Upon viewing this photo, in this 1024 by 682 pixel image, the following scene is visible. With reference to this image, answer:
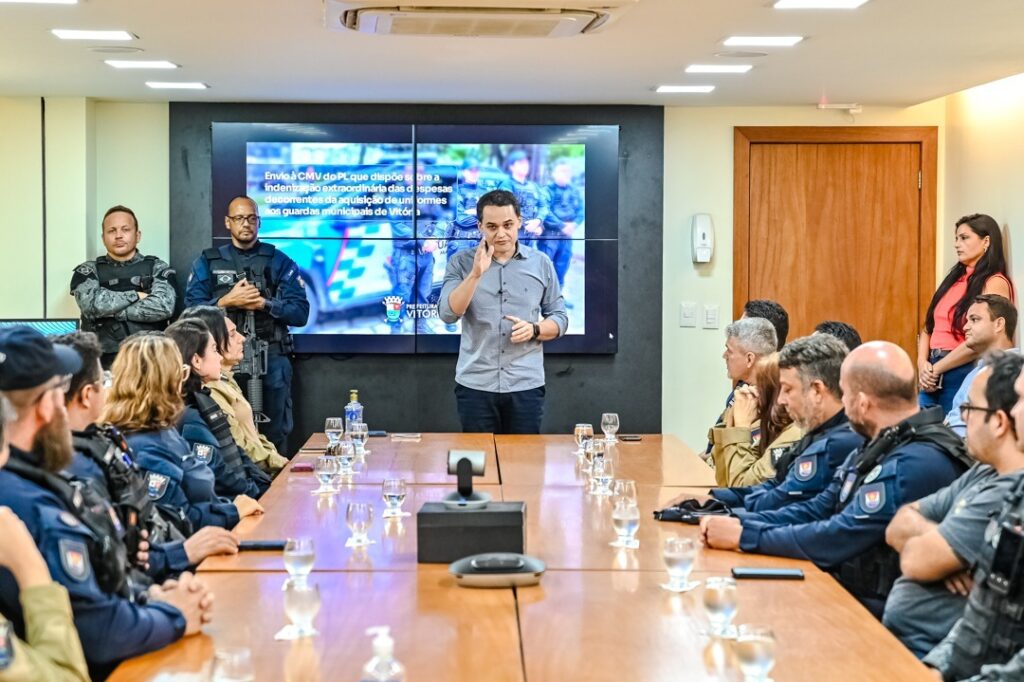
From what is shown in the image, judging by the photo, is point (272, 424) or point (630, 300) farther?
point (630, 300)

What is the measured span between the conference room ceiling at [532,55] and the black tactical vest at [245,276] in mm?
996

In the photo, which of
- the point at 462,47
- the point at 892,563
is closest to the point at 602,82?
the point at 462,47

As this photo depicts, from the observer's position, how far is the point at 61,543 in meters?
2.43

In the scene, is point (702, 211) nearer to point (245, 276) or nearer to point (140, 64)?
point (245, 276)

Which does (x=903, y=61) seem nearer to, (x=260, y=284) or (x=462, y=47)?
(x=462, y=47)

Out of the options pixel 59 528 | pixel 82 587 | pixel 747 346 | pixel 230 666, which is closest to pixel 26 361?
pixel 59 528

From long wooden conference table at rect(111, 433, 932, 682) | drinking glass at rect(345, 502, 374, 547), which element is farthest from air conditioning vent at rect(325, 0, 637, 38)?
drinking glass at rect(345, 502, 374, 547)

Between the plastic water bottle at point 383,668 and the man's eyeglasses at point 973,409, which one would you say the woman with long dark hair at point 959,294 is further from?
the plastic water bottle at point 383,668

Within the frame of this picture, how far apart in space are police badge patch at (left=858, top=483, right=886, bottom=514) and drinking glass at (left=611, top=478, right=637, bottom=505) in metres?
0.61

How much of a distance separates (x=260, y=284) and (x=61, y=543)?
5.49 m

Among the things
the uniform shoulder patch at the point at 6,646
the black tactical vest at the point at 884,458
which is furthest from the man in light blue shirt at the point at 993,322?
the uniform shoulder patch at the point at 6,646

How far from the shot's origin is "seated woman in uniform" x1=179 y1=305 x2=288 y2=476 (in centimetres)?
518

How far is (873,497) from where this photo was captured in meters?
3.39

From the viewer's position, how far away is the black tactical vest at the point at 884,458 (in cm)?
340
